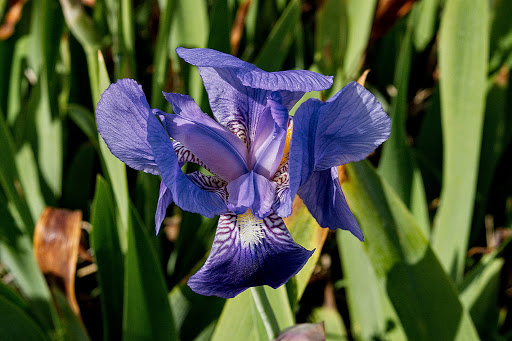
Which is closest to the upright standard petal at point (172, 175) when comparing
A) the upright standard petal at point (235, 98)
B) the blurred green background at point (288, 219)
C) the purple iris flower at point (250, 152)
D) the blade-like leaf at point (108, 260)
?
the purple iris flower at point (250, 152)

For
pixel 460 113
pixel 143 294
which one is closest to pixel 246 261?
pixel 143 294

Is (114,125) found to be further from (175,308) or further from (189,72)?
(189,72)

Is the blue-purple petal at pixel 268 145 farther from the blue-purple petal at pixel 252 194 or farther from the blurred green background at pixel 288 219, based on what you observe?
the blurred green background at pixel 288 219

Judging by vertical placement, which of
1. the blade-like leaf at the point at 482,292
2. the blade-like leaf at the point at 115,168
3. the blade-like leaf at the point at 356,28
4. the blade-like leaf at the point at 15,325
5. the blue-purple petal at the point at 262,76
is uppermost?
the blade-like leaf at the point at 356,28

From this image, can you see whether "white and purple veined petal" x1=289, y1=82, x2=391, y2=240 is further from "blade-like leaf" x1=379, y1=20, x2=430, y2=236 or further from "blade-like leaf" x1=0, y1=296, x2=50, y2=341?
"blade-like leaf" x1=0, y1=296, x2=50, y2=341

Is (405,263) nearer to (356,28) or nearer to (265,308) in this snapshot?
(265,308)

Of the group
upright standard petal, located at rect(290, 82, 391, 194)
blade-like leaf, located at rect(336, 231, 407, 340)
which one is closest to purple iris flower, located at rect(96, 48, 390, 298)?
upright standard petal, located at rect(290, 82, 391, 194)
